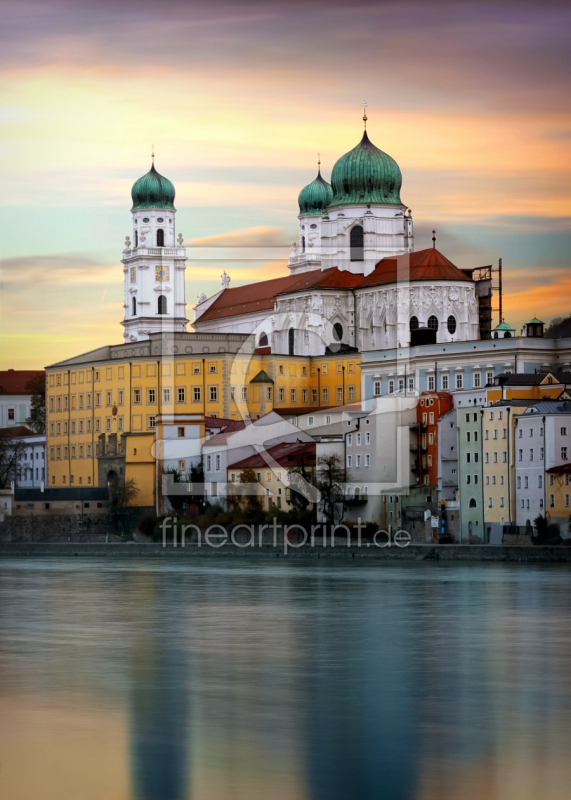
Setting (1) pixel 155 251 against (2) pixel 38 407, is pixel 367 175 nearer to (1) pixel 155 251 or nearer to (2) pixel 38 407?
(1) pixel 155 251

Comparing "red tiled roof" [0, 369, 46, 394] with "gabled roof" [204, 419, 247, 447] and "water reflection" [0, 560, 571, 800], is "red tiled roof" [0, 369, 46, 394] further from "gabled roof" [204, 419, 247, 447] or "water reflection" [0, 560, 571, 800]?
"water reflection" [0, 560, 571, 800]

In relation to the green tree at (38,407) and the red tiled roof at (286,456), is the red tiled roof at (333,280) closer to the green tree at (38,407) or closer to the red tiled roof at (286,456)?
the green tree at (38,407)

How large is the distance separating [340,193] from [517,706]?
252 feet

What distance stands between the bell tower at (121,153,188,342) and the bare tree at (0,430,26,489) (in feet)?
55.5

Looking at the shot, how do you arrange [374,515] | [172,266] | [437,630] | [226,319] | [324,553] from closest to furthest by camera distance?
[437,630], [324,553], [374,515], [226,319], [172,266]

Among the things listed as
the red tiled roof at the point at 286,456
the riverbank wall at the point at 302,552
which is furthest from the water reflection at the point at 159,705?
the red tiled roof at the point at 286,456

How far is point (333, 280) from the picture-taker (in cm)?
9512

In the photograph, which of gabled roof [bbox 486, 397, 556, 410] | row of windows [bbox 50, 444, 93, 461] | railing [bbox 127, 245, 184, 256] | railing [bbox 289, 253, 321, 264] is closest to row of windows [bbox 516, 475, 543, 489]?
gabled roof [bbox 486, 397, 556, 410]

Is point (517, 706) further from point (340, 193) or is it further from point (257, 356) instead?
point (340, 193)

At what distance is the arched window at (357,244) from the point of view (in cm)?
9825

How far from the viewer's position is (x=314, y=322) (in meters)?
94.6

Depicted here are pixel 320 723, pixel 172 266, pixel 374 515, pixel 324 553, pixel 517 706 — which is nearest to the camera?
pixel 320 723

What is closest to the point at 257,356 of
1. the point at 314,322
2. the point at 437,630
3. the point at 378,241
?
the point at 314,322

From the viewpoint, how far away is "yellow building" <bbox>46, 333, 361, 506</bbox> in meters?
89.2
